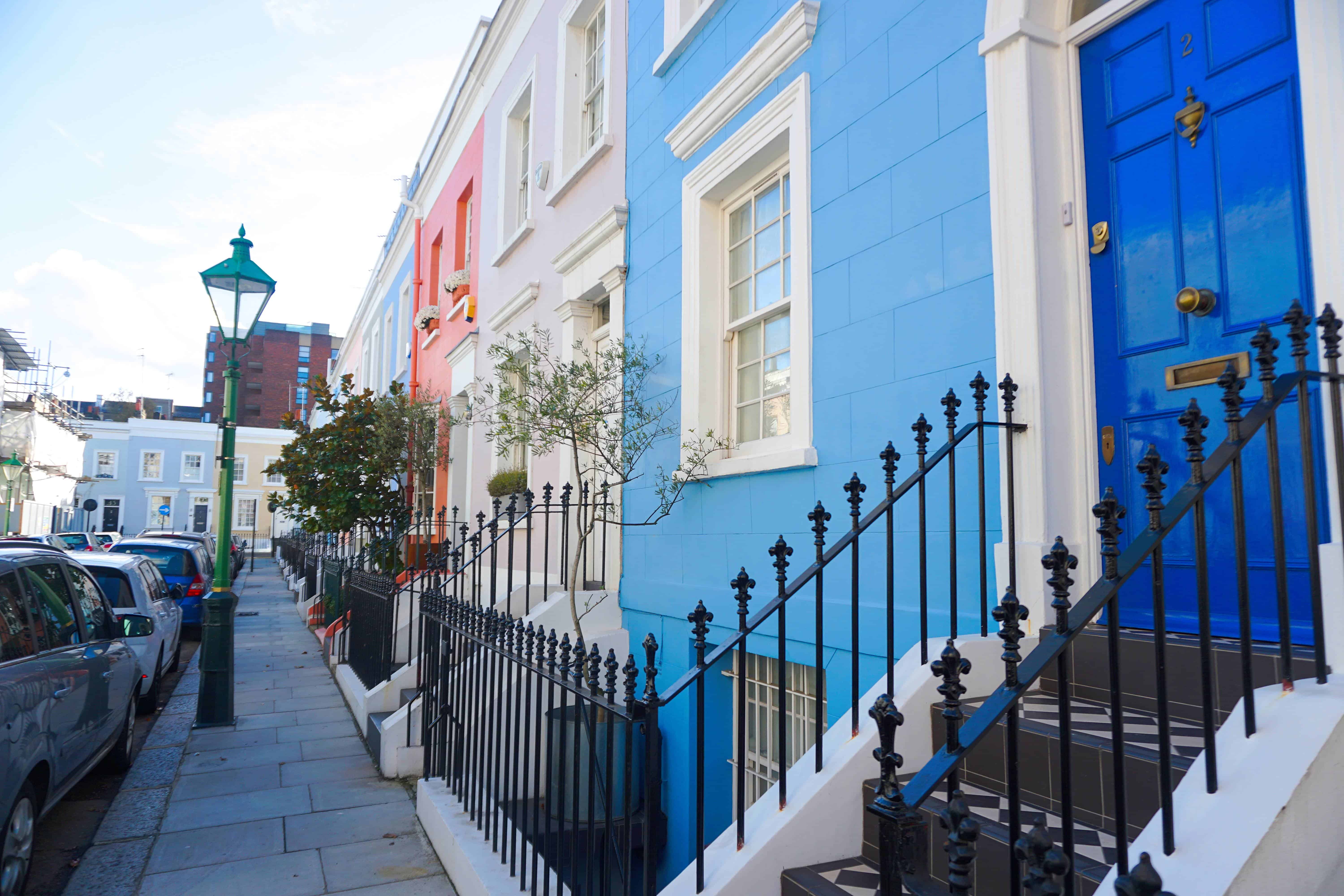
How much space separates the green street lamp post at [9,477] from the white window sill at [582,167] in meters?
25.0

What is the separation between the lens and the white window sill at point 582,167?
24.8 feet

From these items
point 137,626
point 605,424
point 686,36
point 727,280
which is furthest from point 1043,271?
point 137,626

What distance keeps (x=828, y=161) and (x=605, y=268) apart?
3.00 metres

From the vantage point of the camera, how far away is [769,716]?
5.27 m

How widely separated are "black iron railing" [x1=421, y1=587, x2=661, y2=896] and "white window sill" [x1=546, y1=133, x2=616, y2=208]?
4123mm

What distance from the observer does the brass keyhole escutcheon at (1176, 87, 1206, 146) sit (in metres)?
3.27

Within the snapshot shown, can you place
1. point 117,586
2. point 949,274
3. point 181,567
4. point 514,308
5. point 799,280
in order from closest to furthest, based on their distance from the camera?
point 949,274 → point 799,280 → point 117,586 → point 514,308 → point 181,567

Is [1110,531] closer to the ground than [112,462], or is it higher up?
closer to the ground

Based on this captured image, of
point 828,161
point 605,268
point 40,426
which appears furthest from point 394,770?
point 40,426

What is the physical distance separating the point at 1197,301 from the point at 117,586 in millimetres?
9105

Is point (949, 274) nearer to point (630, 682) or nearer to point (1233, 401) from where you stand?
point (1233, 401)

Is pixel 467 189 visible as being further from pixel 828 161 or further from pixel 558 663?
pixel 558 663

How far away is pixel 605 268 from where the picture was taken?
24.5 ft

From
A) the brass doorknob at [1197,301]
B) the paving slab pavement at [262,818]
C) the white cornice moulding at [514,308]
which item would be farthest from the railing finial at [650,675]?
the white cornice moulding at [514,308]
